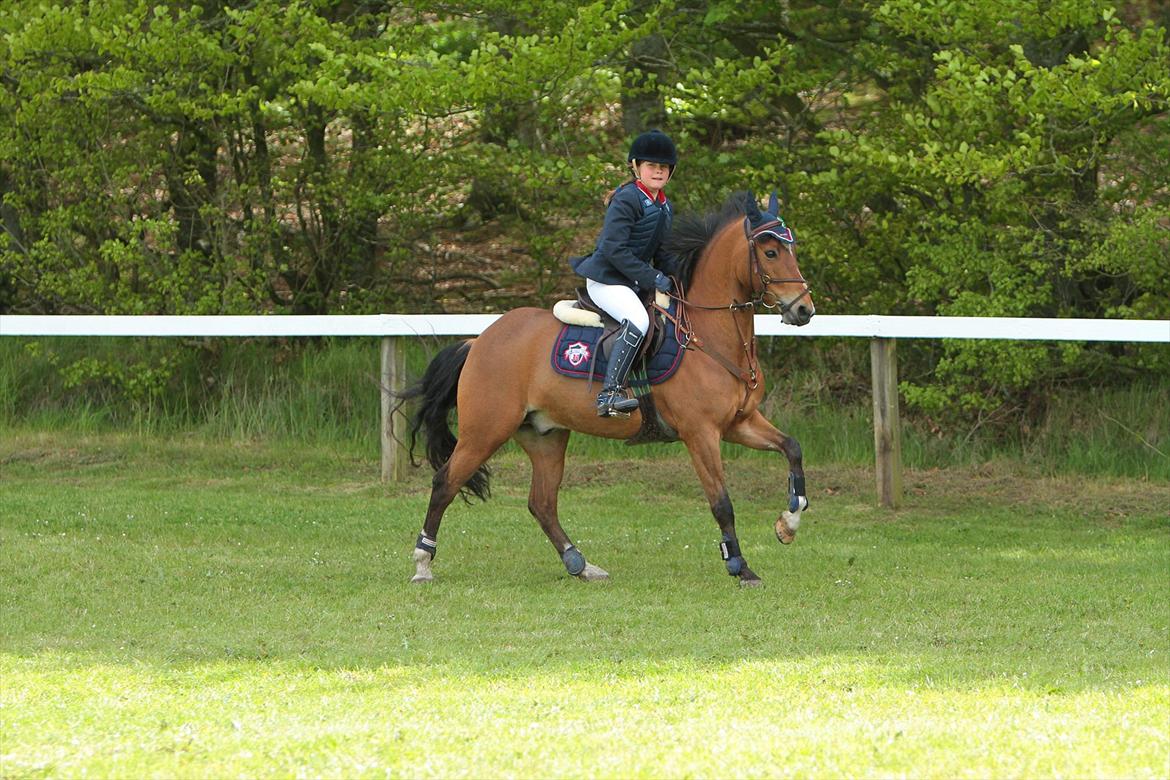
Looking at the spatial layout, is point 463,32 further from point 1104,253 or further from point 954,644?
point 954,644

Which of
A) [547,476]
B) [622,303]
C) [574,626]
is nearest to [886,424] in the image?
[547,476]

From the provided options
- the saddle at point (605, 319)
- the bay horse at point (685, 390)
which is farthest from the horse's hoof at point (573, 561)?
the saddle at point (605, 319)

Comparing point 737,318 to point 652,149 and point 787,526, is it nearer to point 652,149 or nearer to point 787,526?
point 652,149

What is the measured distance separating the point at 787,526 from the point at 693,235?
1.90m

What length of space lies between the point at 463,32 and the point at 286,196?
2.74 m

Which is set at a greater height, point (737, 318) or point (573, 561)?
point (737, 318)

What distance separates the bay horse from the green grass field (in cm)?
48

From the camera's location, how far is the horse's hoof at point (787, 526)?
898 centimetres

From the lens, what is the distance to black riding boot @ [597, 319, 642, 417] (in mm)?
9281

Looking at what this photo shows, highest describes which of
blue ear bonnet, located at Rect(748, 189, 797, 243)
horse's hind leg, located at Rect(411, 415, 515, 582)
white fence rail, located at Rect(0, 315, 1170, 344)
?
blue ear bonnet, located at Rect(748, 189, 797, 243)

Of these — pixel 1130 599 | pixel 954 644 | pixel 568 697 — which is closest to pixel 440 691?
pixel 568 697

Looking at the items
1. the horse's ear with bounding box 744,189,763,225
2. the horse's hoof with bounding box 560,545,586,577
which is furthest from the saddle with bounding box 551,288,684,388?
the horse's hoof with bounding box 560,545,586,577

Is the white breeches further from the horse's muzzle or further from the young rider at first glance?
the horse's muzzle

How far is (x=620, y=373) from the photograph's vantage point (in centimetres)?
930
